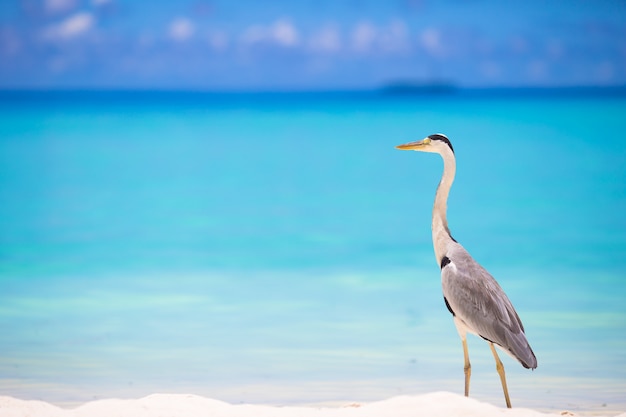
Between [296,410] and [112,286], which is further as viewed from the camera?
[112,286]

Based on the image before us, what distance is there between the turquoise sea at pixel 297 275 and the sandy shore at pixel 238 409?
803 millimetres

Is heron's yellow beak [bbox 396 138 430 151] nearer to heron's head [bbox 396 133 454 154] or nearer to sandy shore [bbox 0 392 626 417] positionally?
heron's head [bbox 396 133 454 154]

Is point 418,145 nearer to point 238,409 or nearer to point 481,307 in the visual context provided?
point 481,307

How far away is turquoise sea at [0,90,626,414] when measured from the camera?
531 centimetres

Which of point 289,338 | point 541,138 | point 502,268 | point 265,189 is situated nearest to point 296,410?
point 289,338

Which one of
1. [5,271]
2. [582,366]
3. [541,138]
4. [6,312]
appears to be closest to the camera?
[582,366]

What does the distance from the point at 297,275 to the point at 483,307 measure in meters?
4.05

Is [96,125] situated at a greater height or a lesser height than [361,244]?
greater

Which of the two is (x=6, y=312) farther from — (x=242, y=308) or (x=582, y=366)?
(x=582, y=366)

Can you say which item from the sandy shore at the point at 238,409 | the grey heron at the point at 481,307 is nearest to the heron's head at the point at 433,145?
the grey heron at the point at 481,307

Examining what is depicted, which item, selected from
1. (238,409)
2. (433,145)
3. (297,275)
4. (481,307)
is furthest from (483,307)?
(297,275)

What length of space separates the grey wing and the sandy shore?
23 centimetres

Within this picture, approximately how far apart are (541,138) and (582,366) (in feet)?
60.5

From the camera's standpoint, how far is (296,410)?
411cm
